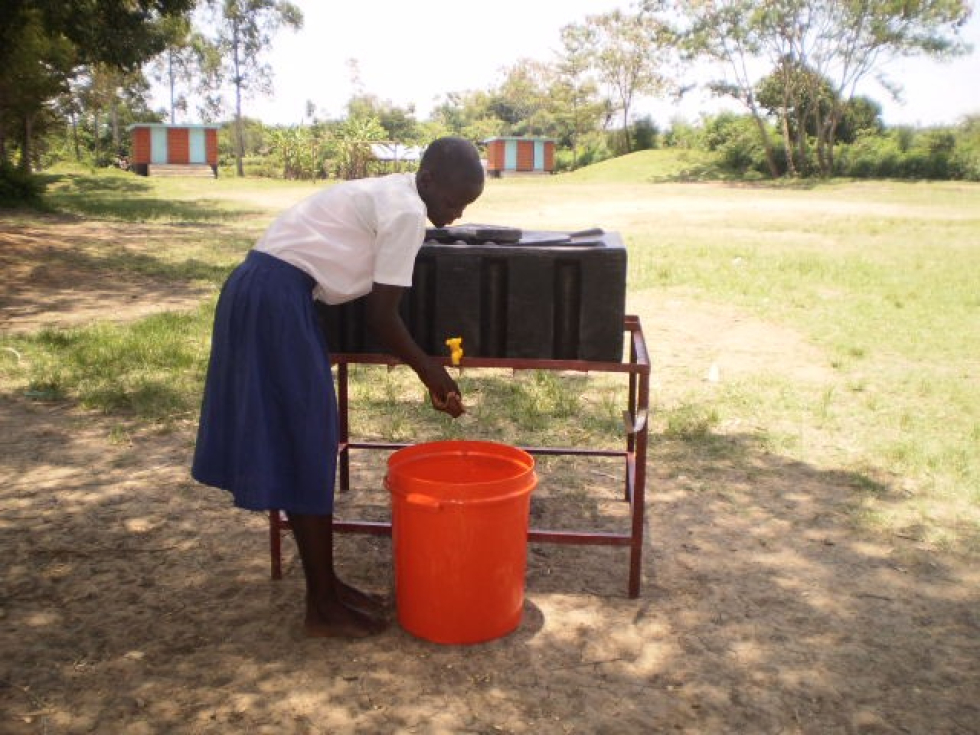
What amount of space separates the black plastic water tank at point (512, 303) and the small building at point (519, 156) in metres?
45.2

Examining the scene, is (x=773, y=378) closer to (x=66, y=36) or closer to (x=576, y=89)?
(x=66, y=36)

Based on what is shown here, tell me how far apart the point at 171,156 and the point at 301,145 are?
725 centimetres

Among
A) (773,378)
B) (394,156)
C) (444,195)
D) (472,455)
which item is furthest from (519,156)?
(444,195)

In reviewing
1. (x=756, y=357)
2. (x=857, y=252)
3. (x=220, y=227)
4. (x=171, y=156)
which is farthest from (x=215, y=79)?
(x=756, y=357)

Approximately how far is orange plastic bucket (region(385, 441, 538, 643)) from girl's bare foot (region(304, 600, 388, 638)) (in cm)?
13

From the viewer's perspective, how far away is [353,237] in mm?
2748

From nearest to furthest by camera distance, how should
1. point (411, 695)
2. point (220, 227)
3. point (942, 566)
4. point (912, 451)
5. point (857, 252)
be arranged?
1. point (411, 695)
2. point (942, 566)
3. point (912, 451)
4. point (857, 252)
5. point (220, 227)

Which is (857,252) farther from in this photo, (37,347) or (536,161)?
(536,161)

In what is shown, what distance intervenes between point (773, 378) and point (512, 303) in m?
3.82

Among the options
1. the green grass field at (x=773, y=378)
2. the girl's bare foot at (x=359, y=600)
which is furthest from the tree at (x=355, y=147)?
the girl's bare foot at (x=359, y=600)

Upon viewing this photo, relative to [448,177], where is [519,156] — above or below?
above

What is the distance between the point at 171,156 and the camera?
140 feet

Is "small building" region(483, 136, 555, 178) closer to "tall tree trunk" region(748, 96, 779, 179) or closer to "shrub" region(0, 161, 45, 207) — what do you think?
"tall tree trunk" region(748, 96, 779, 179)

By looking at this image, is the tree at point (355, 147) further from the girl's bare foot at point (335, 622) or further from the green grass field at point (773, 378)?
the girl's bare foot at point (335, 622)
